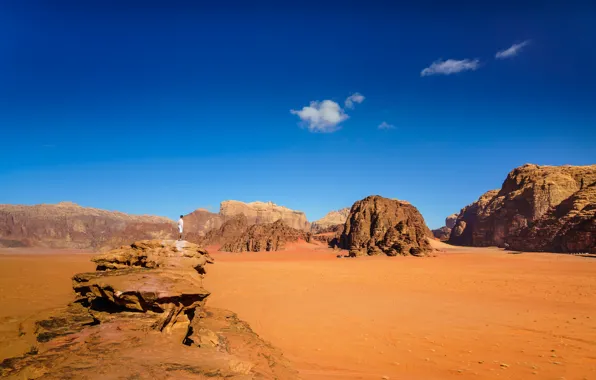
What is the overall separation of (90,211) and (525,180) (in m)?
100

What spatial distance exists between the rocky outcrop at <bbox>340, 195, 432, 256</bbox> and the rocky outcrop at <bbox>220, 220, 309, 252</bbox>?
902 centimetres

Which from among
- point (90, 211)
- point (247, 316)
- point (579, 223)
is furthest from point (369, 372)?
point (90, 211)

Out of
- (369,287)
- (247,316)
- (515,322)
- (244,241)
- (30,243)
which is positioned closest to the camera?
(515,322)

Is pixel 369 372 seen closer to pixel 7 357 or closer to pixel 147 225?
pixel 7 357

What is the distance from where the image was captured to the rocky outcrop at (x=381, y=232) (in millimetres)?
29578

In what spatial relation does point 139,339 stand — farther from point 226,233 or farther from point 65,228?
point 65,228

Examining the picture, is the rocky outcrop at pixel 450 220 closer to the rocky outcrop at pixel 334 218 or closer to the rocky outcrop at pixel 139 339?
the rocky outcrop at pixel 334 218

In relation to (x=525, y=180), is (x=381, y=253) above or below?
below

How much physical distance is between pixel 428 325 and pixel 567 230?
37.1 m

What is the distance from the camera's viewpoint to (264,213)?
4444 inches

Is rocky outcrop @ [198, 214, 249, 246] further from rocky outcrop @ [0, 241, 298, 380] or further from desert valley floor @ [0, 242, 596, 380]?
rocky outcrop @ [0, 241, 298, 380]

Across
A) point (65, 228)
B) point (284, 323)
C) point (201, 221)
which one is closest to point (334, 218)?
point (201, 221)

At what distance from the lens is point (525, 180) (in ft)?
185

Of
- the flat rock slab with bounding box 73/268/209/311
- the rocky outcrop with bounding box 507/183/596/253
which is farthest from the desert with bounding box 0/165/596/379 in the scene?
the rocky outcrop with bounding box 507/183/596/253
